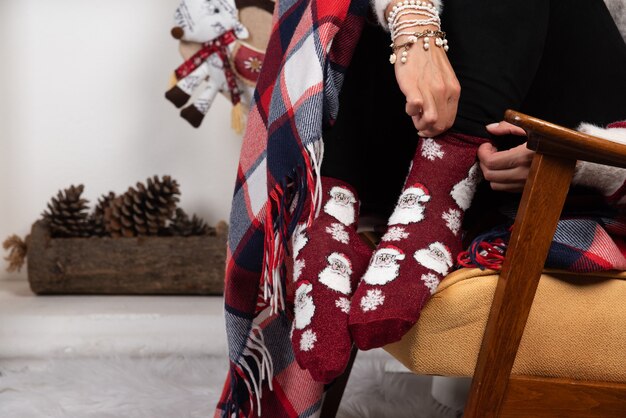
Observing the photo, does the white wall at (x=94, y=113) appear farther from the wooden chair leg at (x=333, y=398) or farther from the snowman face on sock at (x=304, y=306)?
the snowman face on sock at (x=304, y=306)

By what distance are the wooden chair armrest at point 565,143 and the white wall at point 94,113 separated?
1391 mm

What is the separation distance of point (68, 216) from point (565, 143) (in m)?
1.39

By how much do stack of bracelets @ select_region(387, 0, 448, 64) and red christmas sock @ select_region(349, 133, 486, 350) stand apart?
0.31 feet

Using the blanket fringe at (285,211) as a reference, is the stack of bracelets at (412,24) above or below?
above

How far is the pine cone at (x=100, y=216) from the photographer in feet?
6.05

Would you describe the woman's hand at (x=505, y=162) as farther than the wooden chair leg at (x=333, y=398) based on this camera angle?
No

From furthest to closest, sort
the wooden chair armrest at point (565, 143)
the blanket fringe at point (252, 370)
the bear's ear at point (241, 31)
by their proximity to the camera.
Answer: the bear's ear at point (241, 31) < the blanket fringe at point (252, 370) < the wooden chair armrest at point (565, 143)

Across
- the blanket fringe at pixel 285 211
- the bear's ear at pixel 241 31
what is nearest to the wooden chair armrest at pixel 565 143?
the blanket fringe at pixel 285 211

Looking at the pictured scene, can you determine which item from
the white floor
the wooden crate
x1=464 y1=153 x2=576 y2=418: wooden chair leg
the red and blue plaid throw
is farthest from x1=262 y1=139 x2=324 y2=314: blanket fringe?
the wooden crate

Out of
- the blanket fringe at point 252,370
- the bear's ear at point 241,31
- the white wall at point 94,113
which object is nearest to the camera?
the blanket fringe at point 252,370

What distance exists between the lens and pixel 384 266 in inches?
29.9

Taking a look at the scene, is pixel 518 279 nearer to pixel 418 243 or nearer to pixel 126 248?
pixel 418 243

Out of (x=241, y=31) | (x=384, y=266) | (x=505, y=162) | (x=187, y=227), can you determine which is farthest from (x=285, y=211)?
(x=187, y=227)

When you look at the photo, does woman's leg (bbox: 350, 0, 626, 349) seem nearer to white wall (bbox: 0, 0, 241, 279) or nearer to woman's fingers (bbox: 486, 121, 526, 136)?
woman's fingers (bbox: 486, 121, 526, 136)
